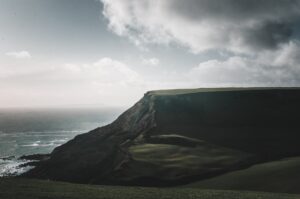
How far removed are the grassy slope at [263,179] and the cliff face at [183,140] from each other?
424cm

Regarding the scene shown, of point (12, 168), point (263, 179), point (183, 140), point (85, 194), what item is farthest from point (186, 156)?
point (12, 168)

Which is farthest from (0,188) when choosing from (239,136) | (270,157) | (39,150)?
(39,150)

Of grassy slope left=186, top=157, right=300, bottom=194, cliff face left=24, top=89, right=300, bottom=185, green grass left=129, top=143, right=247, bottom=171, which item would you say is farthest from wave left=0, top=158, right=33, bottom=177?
grassy slope left=186, top=157, right=300, bottom=194

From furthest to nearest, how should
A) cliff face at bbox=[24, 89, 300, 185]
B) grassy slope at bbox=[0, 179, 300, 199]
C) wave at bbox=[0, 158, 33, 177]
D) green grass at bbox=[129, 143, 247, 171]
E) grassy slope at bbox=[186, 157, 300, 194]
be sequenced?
wave at bbox=[0, 158, 33, 177], green grass at bbox=[129, 143, 247, 171], cliff face at bbox=[24, 89, 300, 185], grassy slope at bbox=[186, 157, 300, 194], grassy slope at bbox=[0, 179, 300, 199]

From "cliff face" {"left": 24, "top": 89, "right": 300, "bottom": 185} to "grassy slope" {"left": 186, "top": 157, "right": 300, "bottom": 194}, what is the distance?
13.9ft

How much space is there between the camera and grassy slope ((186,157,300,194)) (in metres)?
43.0

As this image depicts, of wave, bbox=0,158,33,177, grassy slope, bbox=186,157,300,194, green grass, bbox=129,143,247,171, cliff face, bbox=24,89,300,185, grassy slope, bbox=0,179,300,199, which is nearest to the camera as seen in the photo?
grassy slope, bbox=0,179,300,199

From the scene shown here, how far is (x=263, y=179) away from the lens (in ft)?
153

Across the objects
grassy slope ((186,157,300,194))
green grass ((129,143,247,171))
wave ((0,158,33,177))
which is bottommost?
wave ((0,158,33,177))

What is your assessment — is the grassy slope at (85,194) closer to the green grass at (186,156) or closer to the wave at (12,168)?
the green grass at (186,156)

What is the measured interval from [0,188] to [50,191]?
5.06m

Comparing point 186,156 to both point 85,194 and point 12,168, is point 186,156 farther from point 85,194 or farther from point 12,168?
point 12,168

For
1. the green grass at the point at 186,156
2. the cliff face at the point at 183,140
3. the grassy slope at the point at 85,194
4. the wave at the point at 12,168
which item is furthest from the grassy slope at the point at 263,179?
the wave at the point at 12,168

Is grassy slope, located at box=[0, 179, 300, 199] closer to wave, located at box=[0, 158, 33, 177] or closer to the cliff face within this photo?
the cliff face
